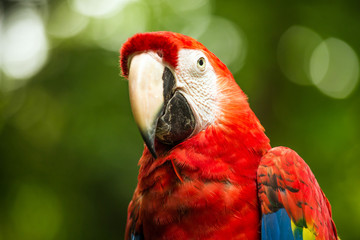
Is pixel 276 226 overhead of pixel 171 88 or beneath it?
beneath

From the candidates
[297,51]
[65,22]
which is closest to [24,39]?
[65,22]

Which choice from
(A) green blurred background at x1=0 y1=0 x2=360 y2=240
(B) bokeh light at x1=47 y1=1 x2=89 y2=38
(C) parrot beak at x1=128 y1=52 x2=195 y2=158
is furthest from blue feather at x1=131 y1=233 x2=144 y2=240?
(B) bokeh light at x1=47 y1=1 x2=89 y2=38

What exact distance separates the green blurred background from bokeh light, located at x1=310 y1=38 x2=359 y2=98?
0.05 feet

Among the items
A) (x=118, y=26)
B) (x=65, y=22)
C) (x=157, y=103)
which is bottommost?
(x=157, y=103)

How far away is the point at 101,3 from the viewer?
19.5 ft

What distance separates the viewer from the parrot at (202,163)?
1.27 meters

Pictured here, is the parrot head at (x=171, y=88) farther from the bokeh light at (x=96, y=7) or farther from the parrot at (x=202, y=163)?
the bokeh light at (x=96, y=7)

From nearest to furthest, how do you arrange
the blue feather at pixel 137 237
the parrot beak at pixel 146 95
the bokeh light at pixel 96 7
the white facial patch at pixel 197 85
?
1. the parrot beak at pixel 146 95
2. the white facial patch at pixel 197 85
3. the blue feather at pixel 137 237
4. the bokeh light at pixel 96 7

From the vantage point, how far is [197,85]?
141cm

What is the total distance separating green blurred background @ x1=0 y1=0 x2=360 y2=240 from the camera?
473 cm

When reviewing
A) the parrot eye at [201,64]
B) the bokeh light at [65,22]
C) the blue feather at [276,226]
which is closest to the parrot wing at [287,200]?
the blue feather at [276,226]

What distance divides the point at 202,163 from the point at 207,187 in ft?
0.31

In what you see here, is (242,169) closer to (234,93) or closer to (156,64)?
(234,93)

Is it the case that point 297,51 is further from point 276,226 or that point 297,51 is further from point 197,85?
point 276,226
